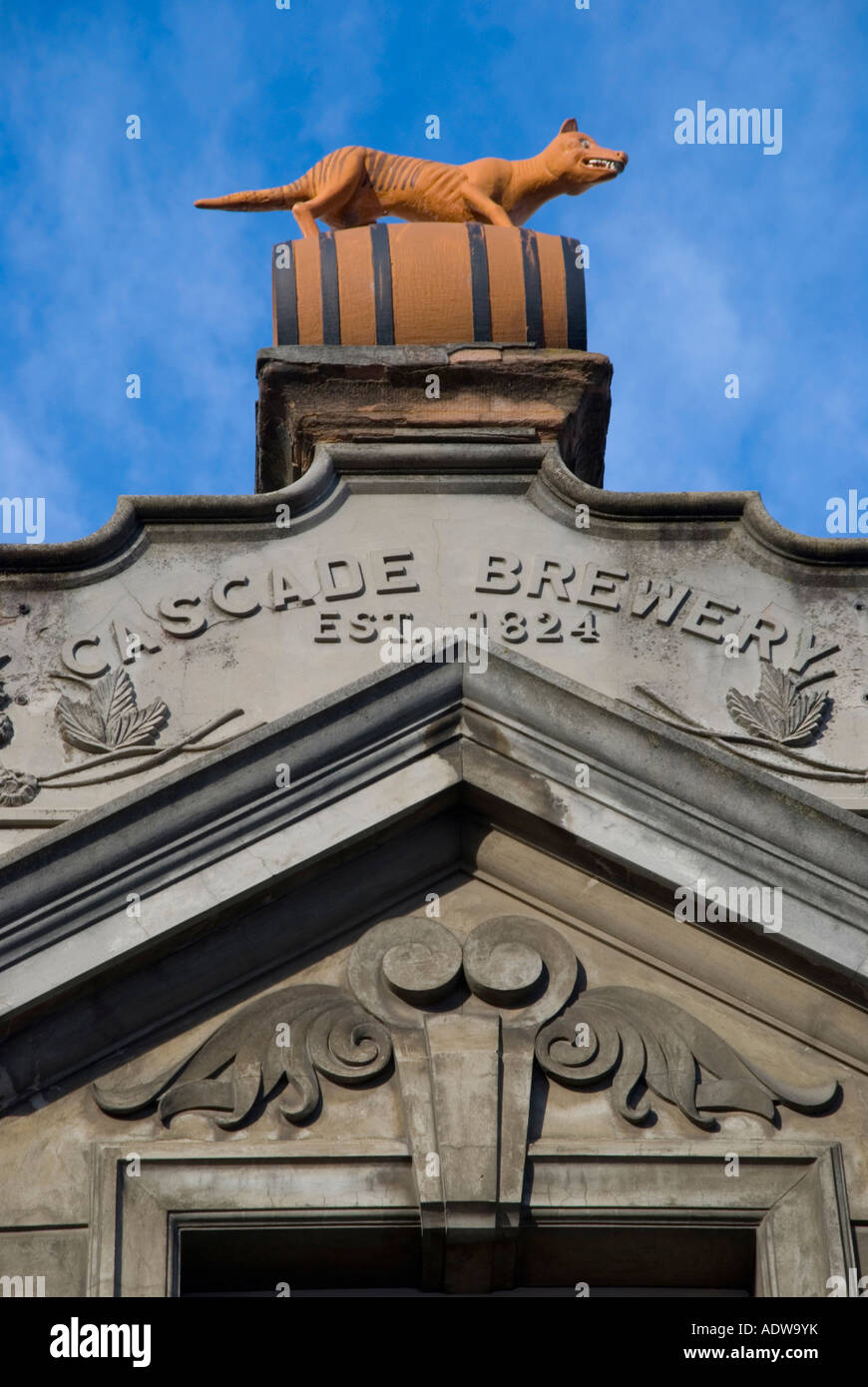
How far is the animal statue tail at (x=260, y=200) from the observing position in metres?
9.62

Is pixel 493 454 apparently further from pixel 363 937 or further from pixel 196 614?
pixel 363 937

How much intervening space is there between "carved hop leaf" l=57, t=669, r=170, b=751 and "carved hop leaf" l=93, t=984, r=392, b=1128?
1.36 meters

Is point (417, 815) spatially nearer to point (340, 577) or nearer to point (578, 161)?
point (340, 577)

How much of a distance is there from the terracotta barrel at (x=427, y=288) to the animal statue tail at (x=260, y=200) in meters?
0.70

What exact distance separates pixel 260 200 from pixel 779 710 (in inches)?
145

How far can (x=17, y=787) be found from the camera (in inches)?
292

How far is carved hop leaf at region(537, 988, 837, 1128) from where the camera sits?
21.0 ft

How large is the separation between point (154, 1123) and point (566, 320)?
3.95 metres

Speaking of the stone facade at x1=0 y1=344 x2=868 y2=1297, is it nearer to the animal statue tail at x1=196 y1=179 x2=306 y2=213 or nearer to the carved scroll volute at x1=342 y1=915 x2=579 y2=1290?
the carved scroll volute at x1=342 y1=915 x2=579 y2=1290

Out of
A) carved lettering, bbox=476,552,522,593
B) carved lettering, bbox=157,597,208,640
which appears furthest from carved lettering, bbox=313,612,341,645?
carved lettering, bbox=476,552,522,593

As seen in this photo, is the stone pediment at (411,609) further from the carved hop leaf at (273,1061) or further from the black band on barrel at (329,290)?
the carved hop leaf at (273,1061)

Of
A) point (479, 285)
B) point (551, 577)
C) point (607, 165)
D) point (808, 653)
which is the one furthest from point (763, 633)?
point (607, 165)

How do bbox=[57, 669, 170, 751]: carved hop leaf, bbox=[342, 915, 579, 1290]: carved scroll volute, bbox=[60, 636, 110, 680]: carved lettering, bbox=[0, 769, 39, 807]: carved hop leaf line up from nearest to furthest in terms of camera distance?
bbox=[342, 915, 579, 1290]: carved scroll volute → bbox=[0, 769, 39, 807]: carved hop leaf → bbox=[57, 669, 170, 751]: carved hop leaf → bbox=[60, 636, 110, 680]: carved lettering

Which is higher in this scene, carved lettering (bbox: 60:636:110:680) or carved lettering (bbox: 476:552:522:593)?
carved lettering (bbox: 476:552:522:593)
